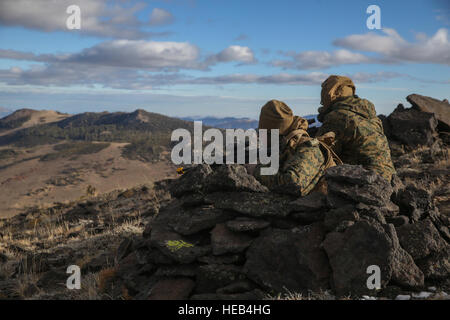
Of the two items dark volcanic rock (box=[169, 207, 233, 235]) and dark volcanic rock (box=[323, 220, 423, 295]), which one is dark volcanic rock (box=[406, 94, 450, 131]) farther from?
dark volcanic rock (box=[169, 207, 233, 235])

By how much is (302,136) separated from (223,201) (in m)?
1.31

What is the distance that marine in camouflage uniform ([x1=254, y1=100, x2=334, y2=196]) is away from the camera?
4512mm

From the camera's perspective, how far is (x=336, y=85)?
19.2 ft

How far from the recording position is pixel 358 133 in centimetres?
538

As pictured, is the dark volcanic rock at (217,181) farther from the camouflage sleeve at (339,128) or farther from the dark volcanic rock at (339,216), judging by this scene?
the camouflage sleeve at (339,128)

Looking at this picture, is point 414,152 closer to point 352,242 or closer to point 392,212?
point 392,212

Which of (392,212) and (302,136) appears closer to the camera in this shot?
(392,212)

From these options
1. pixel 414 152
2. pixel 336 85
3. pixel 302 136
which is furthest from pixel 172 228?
pixel 414 152

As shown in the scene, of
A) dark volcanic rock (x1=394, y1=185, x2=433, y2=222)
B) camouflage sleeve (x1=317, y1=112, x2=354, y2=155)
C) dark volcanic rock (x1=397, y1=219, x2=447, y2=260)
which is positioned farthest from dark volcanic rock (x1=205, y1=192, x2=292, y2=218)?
camouflage sleeve (x1=317, y1=112, x2=354, y2=155)

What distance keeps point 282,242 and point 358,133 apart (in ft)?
7.42

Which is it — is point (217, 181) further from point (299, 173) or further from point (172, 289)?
point (172, 289)

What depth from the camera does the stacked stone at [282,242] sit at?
11.8 ft

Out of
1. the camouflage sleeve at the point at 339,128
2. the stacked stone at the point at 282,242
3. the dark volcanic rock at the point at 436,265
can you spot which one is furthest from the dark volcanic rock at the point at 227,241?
the camouflage sleeve at the point at 339,128

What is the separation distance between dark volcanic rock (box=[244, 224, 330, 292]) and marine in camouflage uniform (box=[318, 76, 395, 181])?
1.87 metres
